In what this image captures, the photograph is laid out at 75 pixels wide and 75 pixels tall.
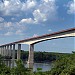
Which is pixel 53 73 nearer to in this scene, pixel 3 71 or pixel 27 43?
pixel 3 71

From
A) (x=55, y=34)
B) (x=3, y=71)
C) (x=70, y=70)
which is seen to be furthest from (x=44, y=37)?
(x=70, y=70)

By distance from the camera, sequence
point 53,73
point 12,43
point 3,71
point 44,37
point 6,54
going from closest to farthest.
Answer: point 53,73
point 3,71
point 44,37
point 12,43
point 6,54

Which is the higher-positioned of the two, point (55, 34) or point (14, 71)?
point (55, 34)

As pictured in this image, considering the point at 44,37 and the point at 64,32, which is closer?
the point at 64,32

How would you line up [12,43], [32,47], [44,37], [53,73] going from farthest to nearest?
[12,43]
[32,47]
[44,37]
[53,73]

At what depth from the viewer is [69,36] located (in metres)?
44.3

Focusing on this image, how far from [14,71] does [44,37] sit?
129 feet

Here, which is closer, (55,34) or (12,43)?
(55,34)

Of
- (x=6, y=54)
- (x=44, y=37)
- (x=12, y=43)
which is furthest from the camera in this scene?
(x=6, y=54)

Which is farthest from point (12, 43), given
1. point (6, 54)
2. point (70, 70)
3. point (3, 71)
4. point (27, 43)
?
point (70, 70)

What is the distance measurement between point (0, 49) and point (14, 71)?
265 feet

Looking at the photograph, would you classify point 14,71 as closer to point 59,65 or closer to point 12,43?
point 59,65

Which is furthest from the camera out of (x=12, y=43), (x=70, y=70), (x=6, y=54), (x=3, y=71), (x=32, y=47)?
(x=6, y=54)

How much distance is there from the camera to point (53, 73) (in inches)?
537
